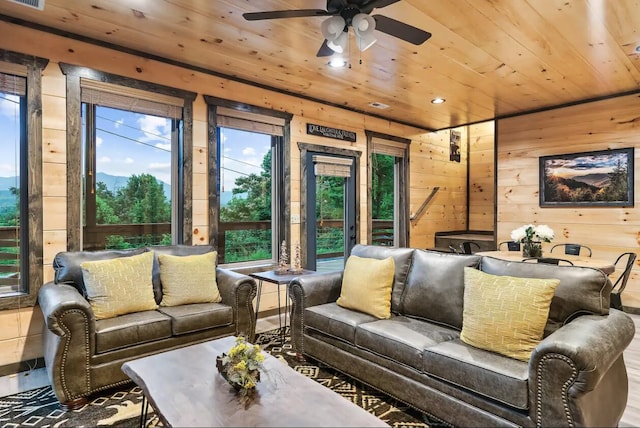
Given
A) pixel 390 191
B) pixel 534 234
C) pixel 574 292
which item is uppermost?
pixel 390 191

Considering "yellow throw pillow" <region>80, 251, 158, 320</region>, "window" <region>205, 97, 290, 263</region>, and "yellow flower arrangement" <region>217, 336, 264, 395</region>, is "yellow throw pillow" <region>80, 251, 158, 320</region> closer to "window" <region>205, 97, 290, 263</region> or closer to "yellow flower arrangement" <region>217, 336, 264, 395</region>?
"window" <region>205, 97, 290, 263</region>

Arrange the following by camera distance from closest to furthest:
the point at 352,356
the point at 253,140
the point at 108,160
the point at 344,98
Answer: the point at 352,356 < the point at 108,160 < the point at 253,140 < the point at 344,98

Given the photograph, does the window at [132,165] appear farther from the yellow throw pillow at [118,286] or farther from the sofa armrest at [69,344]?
the sofa armrest at [69,344]

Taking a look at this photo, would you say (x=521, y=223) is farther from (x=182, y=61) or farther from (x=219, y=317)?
(x=182, y=61)

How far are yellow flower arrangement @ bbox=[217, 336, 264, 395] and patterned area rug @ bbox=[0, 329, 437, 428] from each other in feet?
2.92

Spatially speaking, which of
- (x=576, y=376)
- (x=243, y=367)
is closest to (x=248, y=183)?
(x=243, y=367)

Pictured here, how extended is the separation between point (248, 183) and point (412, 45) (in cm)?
233

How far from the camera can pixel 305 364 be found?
3121 millimetres

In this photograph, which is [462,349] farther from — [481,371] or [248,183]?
[248,183]

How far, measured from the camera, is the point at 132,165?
12.3ft

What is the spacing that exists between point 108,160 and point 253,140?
1598mm

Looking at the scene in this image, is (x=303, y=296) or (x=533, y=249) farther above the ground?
(x=533, y=249)

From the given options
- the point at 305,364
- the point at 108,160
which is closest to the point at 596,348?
the point at 305,364

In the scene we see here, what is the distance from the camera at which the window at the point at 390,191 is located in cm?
588
